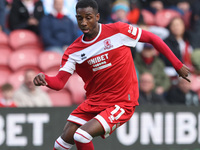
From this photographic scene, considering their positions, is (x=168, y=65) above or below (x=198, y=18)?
below

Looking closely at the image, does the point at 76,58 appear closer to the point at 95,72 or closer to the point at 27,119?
the point at 95,72

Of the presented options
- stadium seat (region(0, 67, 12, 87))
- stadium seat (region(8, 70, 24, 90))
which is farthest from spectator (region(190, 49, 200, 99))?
stadium seat (region(0, 67, 12, 87))

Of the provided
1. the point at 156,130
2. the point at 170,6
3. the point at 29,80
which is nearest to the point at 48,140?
the point at 29,80

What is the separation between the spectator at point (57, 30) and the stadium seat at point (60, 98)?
0.93 metres

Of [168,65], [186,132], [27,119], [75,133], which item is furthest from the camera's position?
[168,65]

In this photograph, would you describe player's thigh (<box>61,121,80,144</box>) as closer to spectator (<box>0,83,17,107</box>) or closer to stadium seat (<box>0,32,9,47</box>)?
spectator (<box>0,83,17,107</box>)

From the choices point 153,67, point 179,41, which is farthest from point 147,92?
point 179,41

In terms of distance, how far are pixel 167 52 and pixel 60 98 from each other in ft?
12.9

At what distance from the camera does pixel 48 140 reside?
8.75 meters

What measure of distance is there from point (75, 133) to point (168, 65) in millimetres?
5029

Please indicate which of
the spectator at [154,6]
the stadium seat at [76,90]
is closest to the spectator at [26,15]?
the stadium seat at [76,90]

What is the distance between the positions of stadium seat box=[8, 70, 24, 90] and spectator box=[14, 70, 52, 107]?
0.59 meters

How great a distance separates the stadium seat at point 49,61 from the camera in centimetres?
990

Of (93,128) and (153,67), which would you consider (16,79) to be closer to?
(153,67)
